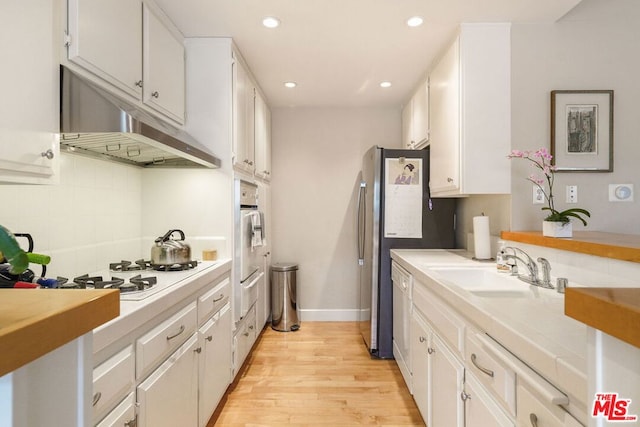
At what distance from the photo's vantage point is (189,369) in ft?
5.27

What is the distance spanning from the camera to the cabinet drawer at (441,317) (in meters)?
1.40

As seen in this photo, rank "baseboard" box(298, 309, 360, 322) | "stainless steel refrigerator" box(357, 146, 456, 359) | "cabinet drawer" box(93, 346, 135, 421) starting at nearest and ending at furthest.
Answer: "cabinet drawer" box(93, 346, 135, 421)
"stainless steel refrigerator" box(357, 146, 456, 359)
"baseboard" box(298, 309, 360, 322)

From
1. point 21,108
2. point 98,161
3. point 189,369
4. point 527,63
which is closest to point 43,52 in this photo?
point 21,108

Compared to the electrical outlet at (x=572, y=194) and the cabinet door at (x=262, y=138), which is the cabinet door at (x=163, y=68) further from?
the electrical outlet at (x=572, y=194)

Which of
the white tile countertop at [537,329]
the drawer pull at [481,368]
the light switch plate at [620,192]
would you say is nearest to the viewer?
the white tile countertop at [537,329]

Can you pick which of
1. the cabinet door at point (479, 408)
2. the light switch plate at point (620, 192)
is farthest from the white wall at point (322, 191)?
the cabinet door at point (479, 408)

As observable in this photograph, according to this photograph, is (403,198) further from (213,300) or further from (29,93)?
(29,93)

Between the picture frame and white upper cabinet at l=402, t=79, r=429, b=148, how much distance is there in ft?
3.16

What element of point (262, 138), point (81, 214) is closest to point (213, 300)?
point (81, 214)

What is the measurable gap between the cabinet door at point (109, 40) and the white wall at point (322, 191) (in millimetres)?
2179

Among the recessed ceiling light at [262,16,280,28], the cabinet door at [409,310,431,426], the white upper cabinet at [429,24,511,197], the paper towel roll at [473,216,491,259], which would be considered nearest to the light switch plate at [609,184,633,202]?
the white upper cabinet at [429,24,511,197]

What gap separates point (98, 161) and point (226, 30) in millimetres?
1141

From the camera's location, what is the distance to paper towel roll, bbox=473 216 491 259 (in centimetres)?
227

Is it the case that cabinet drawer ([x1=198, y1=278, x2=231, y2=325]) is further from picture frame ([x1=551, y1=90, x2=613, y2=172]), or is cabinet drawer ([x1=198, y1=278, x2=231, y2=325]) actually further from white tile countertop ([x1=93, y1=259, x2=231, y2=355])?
picture frame ([x1=551, y1=90, x2=613, y2=172])
